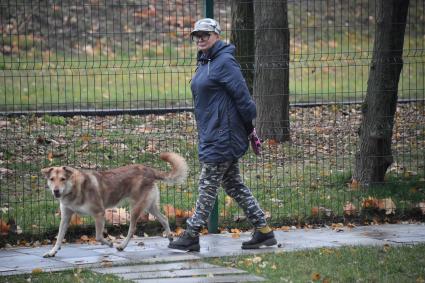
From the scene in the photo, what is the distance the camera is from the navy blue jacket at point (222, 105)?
8336 mm

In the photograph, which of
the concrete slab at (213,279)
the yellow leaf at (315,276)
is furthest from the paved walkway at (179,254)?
the yellow leaf at (315,276)

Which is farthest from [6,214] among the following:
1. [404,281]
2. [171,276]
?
[404,281]

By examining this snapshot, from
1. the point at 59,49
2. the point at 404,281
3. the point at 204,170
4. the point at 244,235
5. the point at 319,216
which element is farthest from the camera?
the point at 59,49

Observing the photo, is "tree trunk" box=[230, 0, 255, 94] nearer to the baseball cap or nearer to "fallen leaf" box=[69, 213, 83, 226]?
"fallen leaf" box=[69, 213, 83, 226]

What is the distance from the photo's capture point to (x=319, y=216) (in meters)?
10.1

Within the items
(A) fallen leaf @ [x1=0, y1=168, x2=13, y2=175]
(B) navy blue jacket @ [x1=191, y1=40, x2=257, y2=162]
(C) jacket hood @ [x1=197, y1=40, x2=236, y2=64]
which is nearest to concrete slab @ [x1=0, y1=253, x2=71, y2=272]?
(B) navy blue jacket @ [x1=191, y1=40, x2=257, y2=162]

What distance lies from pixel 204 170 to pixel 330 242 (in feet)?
5.18

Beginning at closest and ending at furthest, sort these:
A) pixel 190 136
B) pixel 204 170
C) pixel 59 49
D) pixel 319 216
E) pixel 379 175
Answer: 1. pixel 204 170
2. pixel 319 216
3. pixel 379 175
4. pixel 190 136
5. pixel 59 49

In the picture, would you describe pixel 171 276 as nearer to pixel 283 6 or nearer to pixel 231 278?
pixel 231 278

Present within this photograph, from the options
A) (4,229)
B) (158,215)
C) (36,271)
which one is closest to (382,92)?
(158,215)

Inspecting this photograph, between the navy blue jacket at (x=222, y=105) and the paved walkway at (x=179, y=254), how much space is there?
103 centimetres

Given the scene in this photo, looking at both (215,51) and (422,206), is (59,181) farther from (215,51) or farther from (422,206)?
(422,206)

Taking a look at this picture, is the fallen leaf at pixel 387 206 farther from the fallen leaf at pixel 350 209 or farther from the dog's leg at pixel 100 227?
the dog's leg at pixel 100 227

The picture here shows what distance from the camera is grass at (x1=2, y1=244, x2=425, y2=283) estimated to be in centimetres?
718
